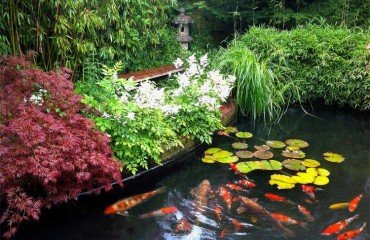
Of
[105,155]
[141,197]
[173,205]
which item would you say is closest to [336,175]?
[173,205]

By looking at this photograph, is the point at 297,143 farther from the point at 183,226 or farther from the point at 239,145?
the point at 183,226

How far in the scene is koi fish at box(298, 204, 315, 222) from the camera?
3.99 meters

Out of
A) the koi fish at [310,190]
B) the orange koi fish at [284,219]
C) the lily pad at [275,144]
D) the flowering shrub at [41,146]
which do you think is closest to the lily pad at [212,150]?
the lily pad at [275,144]

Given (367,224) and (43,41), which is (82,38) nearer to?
(43,41)

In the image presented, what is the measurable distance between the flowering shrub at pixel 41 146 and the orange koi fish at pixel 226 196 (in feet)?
3.87

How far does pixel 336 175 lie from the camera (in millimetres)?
4859

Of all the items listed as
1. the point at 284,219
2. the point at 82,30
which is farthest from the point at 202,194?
the point at 82,30

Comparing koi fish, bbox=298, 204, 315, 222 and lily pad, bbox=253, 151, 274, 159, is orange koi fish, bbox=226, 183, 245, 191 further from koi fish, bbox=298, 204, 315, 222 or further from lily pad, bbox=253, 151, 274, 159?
lily pad, bbox=253, 151, 274, 159

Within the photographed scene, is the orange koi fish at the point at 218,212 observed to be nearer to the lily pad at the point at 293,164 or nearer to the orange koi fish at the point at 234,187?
the orange koi fish at the point at 234,187

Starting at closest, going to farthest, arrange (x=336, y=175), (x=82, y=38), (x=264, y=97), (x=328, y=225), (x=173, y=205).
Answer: (x=328, y=225), (x=173, y=205), (x=336, y=175), (x=82, y=38), (x=264, y=97)

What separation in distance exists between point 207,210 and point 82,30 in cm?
266

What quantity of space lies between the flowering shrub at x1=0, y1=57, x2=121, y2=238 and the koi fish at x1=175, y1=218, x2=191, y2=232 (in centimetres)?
74

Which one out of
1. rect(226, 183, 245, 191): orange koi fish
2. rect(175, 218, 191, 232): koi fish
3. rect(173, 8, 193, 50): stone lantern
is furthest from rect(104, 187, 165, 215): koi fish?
rect(173, 8, 193, 50): stone lantern

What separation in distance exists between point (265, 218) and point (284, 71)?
3940 millimetres
